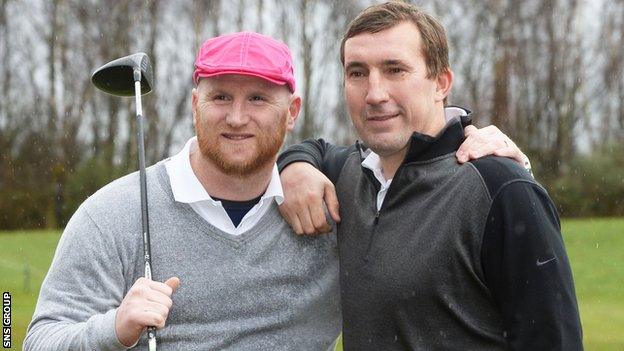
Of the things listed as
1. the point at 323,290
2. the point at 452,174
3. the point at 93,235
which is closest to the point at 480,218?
the point at 452,174

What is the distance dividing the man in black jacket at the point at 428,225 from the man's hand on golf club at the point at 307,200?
0.6 inches

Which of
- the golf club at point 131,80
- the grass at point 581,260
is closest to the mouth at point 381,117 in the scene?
the golf club at point 131,80

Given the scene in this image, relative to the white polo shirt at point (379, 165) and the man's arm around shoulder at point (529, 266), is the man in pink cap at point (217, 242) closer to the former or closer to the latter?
the white polo shirt at point (379, 165)

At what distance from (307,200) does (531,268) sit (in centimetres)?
107

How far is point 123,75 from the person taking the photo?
192 inches

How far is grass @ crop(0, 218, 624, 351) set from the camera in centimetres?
2836

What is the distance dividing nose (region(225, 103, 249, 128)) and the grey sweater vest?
1.27 ft

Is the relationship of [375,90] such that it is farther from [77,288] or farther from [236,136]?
[77,288]

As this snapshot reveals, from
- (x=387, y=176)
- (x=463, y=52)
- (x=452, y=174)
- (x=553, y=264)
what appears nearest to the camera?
(x=553, y=264)

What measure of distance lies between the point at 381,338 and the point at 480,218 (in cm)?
65

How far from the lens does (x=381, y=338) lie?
13.9 feet

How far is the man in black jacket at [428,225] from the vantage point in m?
3.91

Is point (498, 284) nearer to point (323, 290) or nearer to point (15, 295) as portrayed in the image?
point (323, 290)

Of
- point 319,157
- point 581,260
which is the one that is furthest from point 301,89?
point 319,157
